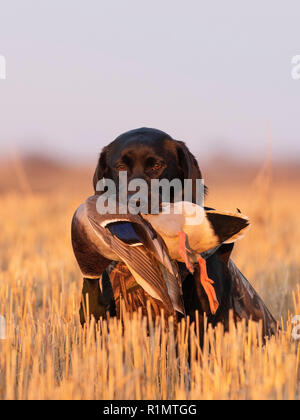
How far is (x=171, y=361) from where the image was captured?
2873 mm

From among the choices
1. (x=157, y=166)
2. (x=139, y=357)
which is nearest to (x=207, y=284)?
(x=139, y=357)

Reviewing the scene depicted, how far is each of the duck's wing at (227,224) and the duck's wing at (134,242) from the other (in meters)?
0.26

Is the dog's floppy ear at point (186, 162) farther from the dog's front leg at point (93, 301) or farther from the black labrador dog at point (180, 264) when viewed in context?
the dog's front leg at point (93, 301)

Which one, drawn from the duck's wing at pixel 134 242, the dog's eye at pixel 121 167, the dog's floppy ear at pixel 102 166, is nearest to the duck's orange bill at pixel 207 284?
the duck's wing at pixel 134 242

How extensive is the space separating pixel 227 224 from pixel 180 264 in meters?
0.47

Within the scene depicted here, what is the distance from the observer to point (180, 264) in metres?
3.04

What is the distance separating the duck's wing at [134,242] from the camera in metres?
2.55

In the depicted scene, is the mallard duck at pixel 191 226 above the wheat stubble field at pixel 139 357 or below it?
above

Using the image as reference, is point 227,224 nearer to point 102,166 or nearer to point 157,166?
point 157,166

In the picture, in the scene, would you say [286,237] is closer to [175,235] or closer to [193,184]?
[193,184]

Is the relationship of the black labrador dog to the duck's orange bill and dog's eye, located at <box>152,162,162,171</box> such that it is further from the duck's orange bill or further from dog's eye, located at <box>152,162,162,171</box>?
the duck's orange bill

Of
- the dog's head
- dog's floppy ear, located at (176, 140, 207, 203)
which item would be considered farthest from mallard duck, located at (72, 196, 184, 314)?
dog's floppy ear, located at (176, 140, 207, 203)
